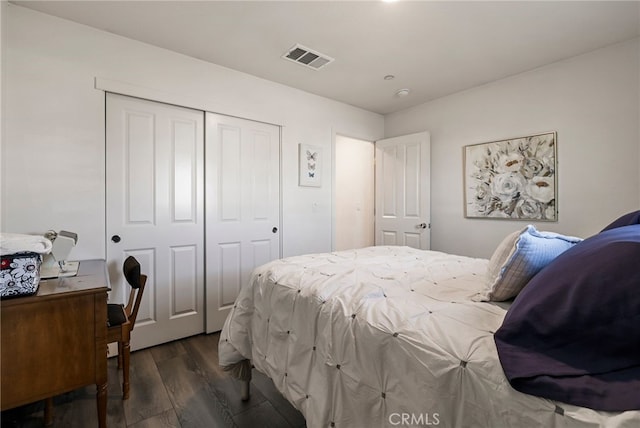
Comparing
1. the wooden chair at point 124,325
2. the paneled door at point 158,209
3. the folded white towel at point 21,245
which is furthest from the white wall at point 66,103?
the folded white towel at point 21,245

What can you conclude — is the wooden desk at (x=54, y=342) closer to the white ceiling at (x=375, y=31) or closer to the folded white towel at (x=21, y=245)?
the folded white towel at (x=21, y=245)

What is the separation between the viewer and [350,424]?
99cm

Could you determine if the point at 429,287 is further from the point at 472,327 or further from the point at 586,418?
the point at 586,418

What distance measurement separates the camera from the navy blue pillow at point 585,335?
2.00ft

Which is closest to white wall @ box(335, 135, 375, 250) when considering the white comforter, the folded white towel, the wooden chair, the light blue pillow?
the white comforter

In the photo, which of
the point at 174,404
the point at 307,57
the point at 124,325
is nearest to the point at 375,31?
the point at 307,57

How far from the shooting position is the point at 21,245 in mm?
1256

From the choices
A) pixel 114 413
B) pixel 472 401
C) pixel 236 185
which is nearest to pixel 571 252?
pixel 472 401

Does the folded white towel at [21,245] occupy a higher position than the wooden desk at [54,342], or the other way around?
the folded white towel at [21,245]

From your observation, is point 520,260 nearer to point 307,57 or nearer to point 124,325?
point 124,325

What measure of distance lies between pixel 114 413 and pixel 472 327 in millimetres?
1983

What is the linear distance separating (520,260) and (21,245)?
2036mm

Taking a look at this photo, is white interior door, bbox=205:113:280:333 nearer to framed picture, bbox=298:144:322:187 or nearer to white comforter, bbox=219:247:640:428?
framed picture, bbox=298:144:322:187

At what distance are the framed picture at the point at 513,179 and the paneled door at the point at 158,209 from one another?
9.56ft
